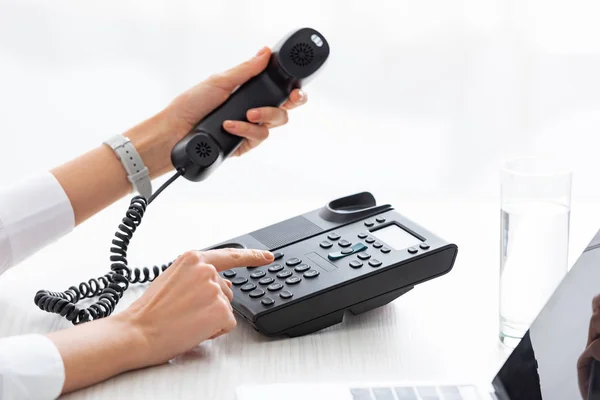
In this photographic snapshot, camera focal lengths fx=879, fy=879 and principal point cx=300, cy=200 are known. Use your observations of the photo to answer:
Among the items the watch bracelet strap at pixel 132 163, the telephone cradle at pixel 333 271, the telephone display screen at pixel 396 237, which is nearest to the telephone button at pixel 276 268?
the telephone cradle at pixel 333 271

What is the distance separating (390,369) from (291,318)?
11 centimetres

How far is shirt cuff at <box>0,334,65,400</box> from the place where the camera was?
0.77 m

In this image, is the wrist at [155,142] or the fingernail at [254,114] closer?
the fingernail at [254,114]

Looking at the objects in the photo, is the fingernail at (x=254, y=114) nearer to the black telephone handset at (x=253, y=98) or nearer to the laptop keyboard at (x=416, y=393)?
the black telephone handset at (x=253, y=98)

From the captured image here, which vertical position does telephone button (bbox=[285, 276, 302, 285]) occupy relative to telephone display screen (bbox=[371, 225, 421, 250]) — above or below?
below

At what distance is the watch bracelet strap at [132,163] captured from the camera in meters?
1.20

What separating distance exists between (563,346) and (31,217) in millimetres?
721

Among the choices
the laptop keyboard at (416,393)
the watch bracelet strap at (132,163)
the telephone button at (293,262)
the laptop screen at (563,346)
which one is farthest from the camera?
the watch bracelet strap at (132,163)

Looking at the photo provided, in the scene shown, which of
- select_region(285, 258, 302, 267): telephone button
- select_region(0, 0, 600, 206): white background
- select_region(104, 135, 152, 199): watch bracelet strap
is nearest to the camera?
select_region(285, 258, 302, 267): telephone button

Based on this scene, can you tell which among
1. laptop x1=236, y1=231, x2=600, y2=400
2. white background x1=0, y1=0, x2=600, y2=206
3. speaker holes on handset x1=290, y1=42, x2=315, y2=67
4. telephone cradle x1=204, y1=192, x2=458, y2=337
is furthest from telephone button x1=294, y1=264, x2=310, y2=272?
white background x1=0, y1=0, x2=600, y2=206

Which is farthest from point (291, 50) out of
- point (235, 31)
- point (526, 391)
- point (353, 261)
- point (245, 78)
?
point (235, 31)

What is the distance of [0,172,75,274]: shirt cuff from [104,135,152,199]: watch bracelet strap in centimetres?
9

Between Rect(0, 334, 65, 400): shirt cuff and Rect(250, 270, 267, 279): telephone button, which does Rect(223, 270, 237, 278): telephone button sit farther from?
Rect(0, 334, 65, 400): shirt cuff

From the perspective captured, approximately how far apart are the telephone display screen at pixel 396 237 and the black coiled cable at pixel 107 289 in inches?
10.8
